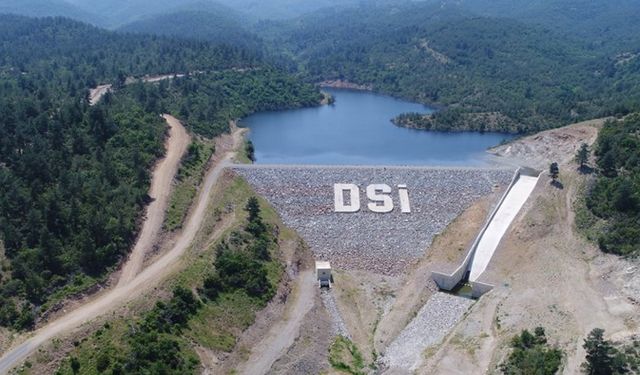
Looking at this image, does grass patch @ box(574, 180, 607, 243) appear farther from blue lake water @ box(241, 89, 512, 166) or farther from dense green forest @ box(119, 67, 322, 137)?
dense green forest @ box(119, 67, 322, 137)

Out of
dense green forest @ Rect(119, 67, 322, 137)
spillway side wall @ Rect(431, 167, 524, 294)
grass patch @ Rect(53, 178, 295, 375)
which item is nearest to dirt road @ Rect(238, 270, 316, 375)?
grass patch @ Rect(53, 178, 295, 375)

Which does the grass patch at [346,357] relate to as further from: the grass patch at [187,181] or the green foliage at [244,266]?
the grass patch at [187,181]

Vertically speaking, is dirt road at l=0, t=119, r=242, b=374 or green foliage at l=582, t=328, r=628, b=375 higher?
dirt road at l=0, t=119, r=242, b=374

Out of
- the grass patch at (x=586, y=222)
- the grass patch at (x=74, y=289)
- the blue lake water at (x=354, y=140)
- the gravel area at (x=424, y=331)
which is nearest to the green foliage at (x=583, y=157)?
the grass patch at (x=586, y=222)

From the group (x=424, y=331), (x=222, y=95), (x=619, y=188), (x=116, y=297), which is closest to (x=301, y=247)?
(x=424, y=331)

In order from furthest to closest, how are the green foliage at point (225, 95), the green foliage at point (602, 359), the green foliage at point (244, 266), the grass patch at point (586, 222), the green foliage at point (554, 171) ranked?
the green foliage at point (225, 95), the green foliage at point (554, 171), the grass patch at point (586, 222), the green foliage at point (244, 266), the green foliage at point (602, 359)

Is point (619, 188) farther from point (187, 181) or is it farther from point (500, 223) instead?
point (187, 181)
